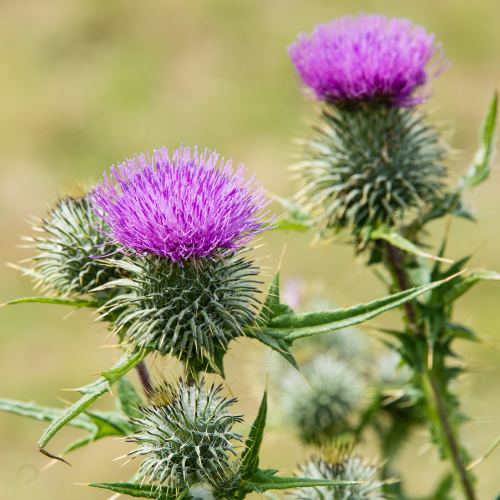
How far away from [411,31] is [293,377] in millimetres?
2696

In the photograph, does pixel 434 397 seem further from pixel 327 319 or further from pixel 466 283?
pixel 327 319

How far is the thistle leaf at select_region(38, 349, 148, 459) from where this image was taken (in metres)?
1.91

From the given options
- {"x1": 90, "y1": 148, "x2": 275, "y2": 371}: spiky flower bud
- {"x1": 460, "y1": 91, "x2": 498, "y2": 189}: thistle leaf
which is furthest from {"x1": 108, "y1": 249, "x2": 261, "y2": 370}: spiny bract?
{"x1": 460, "y1": 91, "x2": 498, "y2": 189}: thistle leaf

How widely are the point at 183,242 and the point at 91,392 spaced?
700 mm

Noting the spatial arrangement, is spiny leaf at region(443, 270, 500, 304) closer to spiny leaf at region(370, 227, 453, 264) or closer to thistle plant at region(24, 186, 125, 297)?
spiny leaf at region(370, 227, 453, 264)

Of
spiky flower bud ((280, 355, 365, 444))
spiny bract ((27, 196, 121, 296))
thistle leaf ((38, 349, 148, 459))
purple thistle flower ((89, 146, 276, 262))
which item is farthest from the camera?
spiky flower bud ((280, 355, 365, 444))

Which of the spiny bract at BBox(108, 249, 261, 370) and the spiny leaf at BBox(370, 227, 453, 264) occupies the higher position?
the spiny leaf at BBox(370, 227, 453, 264)

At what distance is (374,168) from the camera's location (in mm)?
3688

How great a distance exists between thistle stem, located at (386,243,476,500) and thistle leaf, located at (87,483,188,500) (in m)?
1.68

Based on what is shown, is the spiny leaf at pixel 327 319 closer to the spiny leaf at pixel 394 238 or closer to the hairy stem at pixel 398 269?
the spiny leaf at pixel 394 238

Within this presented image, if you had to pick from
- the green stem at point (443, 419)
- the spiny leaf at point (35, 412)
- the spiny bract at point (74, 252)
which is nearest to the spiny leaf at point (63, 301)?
the spiny bract at point (74, 252)

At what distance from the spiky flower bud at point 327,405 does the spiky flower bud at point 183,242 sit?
203 cm

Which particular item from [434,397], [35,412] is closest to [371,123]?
[434,397]

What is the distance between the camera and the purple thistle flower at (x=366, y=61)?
11.6 ft
